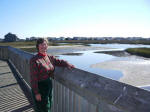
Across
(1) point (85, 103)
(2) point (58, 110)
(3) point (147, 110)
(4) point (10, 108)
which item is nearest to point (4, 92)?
(4) point (10, 108)

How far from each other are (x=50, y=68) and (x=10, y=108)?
1.85 metres

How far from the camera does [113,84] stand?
143cm

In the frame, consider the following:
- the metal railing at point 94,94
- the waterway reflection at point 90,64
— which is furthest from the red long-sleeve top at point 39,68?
the waterway reflection at point 90,64

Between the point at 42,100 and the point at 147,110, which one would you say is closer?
the point at 147,110

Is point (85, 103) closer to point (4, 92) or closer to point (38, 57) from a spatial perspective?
point (38, 57)

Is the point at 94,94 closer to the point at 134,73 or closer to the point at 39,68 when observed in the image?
the point at 39,68

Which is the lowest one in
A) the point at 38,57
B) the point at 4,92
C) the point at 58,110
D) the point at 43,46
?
the point at 4,92

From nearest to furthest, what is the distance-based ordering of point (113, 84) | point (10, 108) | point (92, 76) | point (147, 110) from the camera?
point (147, 110)
point (113, 84)
point (92, 76)
point (10, 108)

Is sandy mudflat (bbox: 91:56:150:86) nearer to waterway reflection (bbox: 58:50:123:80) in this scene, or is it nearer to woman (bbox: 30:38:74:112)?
waterway reflection (bbox: 58:50:123:80)

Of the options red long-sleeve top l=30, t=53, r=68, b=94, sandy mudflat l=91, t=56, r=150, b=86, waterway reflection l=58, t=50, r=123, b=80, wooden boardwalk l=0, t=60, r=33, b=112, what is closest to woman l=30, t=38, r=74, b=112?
red long-sleeve top l=30, t=53, r=68, b=94

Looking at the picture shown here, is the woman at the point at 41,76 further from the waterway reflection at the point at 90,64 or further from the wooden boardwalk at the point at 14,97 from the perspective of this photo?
the waterway reflection at the point at 90,64

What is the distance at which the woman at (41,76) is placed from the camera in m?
2.10

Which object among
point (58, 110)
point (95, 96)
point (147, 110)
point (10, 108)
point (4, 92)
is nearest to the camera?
point (147, 110)

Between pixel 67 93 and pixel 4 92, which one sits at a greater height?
pixel 67 93
